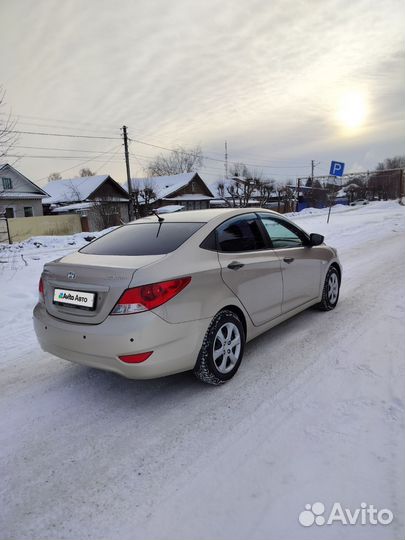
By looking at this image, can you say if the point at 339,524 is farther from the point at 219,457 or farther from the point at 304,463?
the point at 219,457

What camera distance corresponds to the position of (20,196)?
34906 mm

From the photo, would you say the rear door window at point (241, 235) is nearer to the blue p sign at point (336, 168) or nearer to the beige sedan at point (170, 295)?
the beige sedan at point (170, 295)

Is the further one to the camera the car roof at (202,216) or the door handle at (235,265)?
the car roof at (202,216)

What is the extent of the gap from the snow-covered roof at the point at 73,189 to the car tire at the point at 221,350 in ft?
128

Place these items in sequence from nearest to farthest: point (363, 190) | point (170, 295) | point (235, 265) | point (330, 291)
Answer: point (170, 295) < point (235, 265) < point (330, 291) < point (363, 190)

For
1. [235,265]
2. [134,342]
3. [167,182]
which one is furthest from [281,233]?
[167,182]

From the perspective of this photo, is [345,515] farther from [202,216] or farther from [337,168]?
[337,168]

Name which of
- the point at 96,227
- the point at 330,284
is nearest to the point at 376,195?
the point at 96,227

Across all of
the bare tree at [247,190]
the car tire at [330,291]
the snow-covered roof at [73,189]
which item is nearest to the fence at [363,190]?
the bare tree at [247,190]

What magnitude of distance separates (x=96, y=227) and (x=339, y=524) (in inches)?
1126

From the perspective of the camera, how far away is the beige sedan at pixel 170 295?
9.14ft

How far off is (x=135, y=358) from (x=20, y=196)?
37006mm

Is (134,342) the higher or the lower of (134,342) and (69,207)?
the lower

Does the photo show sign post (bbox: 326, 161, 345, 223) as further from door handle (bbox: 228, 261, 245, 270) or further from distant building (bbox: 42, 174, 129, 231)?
distant building (bbox: 42, 174, 129, 231)
